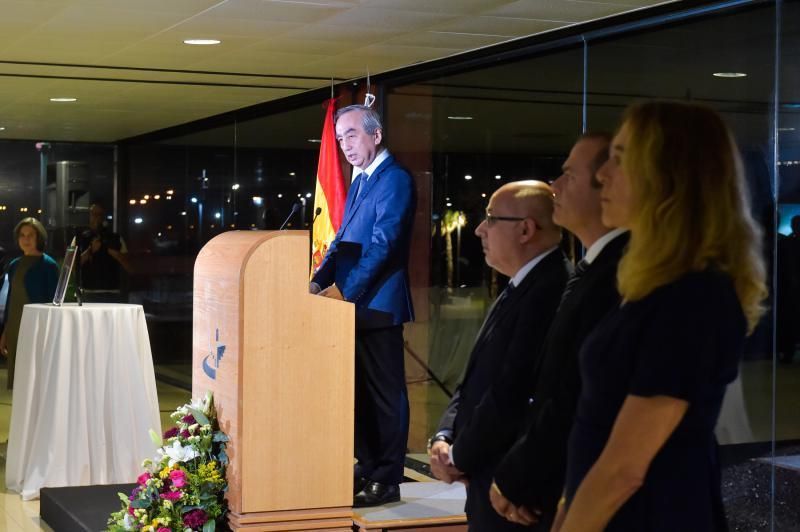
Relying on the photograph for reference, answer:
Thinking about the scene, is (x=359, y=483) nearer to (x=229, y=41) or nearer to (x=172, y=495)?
(x=172, y=495)

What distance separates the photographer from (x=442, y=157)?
7.13 meters

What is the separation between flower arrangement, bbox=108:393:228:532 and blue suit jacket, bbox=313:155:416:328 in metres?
0.72

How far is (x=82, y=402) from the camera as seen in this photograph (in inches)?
246

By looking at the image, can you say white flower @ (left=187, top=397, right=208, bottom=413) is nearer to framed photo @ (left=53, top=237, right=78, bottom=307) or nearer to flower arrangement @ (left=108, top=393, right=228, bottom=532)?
flower arrangement @ (left=108, top=393, right=228, bottom=532)

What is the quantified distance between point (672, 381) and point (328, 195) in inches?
230

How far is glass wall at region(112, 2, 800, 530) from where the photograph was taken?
4.58 metres

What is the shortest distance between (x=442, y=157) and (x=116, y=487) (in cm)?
269

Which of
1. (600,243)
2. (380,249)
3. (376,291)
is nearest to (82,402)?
(376,291)

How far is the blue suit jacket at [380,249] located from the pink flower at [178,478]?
922mm

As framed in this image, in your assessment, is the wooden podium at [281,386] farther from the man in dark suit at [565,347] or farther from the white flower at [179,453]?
the man in dark suit at [565,347]

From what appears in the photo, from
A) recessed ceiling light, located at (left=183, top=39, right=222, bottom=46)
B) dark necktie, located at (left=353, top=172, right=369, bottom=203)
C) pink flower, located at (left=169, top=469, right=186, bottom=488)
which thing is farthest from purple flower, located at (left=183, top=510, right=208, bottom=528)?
recessed ceiling light, located at (left=183, top=39, right=222, bottom=46)

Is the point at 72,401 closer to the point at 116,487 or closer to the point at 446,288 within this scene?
the point at 116,487

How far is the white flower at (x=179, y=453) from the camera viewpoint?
14.5 feet

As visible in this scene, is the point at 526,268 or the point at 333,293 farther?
the point at 333,293
